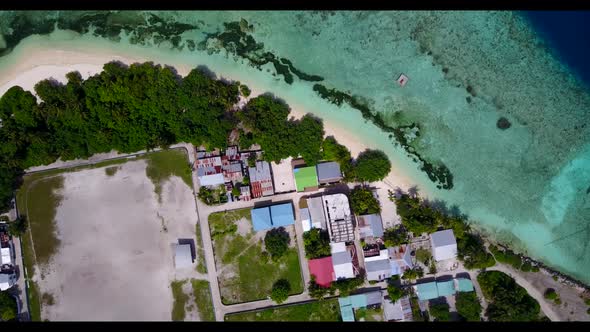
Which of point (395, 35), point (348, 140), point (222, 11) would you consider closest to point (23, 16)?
point (222, 11)

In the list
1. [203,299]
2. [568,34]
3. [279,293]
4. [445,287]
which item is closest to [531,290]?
[445,287]

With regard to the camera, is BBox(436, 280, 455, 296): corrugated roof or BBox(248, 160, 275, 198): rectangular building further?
BBox(248, 160, 275, 198): rectangular building

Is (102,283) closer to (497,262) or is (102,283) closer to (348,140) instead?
(348,140)

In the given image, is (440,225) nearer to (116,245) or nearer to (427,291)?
(427,291)

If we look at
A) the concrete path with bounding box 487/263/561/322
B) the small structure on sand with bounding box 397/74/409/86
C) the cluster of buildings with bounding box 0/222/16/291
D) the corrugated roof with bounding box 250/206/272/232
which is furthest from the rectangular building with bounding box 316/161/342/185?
the cluster of buildings with bounding box 0/222/16/291

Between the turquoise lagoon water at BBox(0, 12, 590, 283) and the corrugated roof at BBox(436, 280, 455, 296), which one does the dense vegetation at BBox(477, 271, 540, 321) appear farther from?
the turquoise lagoon water at BBox(0, 12, 590, 283)

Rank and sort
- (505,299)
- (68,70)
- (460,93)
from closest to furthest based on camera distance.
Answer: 1. (505,299)
2. (68,70)
3. (460,93)
